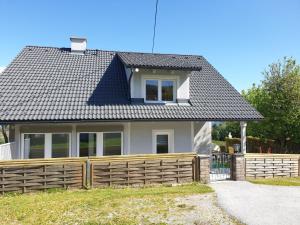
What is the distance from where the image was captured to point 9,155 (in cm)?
1261

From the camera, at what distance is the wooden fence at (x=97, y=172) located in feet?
34.9

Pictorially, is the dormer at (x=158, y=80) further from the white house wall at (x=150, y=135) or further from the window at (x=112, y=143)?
the window at (x=112, y=143)

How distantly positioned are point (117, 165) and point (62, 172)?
88.2 inches

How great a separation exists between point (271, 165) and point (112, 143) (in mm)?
8247

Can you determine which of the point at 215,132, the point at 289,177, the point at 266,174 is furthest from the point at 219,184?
the point at 215,132

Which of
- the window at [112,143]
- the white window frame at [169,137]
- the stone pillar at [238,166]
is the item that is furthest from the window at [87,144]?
the stone pillar at [238,166]

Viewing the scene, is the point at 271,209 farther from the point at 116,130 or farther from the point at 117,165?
the point at 116,130

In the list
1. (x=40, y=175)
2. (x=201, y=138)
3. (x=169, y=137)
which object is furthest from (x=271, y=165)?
(x=40, y=175)

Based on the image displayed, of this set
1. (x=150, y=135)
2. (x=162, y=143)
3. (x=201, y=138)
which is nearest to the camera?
(x=150, y=135)

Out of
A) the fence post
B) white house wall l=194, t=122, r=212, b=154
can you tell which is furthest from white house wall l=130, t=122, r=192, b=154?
the fence post

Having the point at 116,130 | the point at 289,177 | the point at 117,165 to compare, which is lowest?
the point at 289,177

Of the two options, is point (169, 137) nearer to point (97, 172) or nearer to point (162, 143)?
point (162, 143)

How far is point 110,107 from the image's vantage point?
47.3 ft

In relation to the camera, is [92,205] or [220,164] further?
[220,164]
